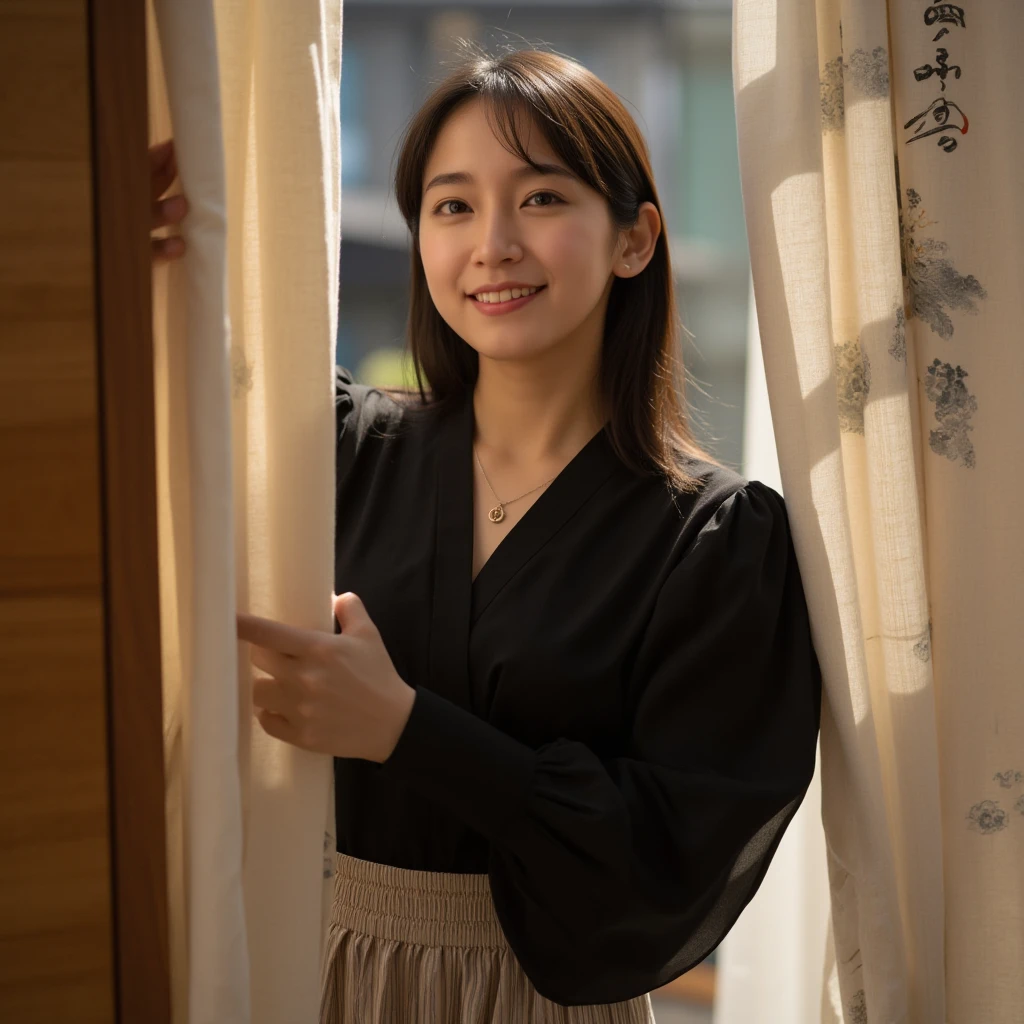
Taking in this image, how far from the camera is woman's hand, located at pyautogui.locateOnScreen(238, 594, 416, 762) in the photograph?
88 cm

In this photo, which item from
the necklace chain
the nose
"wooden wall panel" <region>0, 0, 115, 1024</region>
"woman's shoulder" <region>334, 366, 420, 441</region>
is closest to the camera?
"wooden wall panel" <region>0, 0, 115, 1024</region>

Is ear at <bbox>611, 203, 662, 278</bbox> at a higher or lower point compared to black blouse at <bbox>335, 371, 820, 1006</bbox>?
higher

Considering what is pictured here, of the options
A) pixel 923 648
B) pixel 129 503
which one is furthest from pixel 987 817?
pixel 129 503

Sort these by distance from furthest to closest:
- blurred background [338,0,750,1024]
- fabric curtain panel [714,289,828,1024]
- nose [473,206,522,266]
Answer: blurred background [338,0,750,1024], fabric curtain panel [714,289,828,1024], nose [473,206,522,266]

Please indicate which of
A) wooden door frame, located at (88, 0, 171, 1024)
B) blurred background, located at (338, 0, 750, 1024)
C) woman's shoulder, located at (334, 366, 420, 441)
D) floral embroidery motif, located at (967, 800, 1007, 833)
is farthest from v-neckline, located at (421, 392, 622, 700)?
blurred background, located at (338, 0, 750, 1024)

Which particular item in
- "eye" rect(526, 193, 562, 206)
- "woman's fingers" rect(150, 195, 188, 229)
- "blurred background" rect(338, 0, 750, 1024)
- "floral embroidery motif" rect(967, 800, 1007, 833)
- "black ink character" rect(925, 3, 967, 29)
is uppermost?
"blurred background" rect(338, 0, 750, 1024)

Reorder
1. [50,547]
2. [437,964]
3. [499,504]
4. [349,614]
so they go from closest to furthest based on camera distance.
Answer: [50,547] → [349,614] → [437,964] → [499,504]

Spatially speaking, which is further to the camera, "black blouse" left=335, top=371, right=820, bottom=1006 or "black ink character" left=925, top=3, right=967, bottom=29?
"black ink character" left=925, top=3, right=967, bottom=29

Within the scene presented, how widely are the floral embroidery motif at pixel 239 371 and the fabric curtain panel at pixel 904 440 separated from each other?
54cm

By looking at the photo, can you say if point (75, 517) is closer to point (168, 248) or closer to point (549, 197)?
point (168, 248)

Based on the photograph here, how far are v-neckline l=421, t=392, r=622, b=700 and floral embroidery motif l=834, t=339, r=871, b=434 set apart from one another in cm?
25

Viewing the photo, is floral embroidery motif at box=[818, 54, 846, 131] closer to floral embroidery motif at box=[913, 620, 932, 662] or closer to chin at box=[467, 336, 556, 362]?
chin at box=[467, 336, 556, 362]

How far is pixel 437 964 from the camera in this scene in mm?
1152

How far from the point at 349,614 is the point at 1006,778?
75 cm
